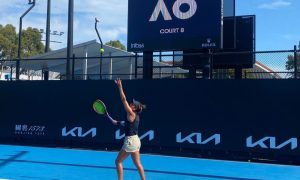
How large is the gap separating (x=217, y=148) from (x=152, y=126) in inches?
90.0

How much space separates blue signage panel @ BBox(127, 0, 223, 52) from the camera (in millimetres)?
14562

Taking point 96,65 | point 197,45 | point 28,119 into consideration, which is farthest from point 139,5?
point 96,65

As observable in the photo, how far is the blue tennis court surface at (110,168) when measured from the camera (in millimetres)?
10711

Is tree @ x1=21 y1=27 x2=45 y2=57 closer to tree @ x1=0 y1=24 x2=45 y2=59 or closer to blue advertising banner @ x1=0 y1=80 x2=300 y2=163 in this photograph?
tree @ x1=0 y1=24 x2=45 y2=59

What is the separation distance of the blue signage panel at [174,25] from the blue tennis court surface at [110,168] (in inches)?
147

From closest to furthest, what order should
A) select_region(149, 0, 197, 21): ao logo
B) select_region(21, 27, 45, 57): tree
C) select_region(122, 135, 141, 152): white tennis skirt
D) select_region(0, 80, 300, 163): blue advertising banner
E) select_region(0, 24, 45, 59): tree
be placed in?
1. select_region(122, 135, 141, 152): white tennis skirt
2. select_region(0, 80, 300, 163): blue advertising banner
3. select_region(149, 0, 197, 21): ao logo
4. select_region(0, 24, 45, 59): tree
5. select_region(21, 27, 45, 57): tree

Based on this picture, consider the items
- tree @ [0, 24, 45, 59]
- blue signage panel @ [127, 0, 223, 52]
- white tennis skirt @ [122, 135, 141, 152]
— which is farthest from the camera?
tree @ [0, 24, 45, 59]

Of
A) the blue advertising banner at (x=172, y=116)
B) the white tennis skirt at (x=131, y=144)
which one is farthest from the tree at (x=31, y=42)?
the white tennis skirt at (x=131, y=144)

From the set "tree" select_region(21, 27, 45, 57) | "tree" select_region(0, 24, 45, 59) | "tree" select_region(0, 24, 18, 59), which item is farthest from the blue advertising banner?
"tree" select_region(21, 27, 45, 57)

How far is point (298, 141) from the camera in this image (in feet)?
42.5

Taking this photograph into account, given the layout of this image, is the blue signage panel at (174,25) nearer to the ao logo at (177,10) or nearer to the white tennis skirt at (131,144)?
the ao logo at (177,10)

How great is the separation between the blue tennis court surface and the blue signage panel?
3.73m

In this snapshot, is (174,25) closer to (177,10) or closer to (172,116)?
(177,10)

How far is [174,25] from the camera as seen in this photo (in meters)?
14.9
